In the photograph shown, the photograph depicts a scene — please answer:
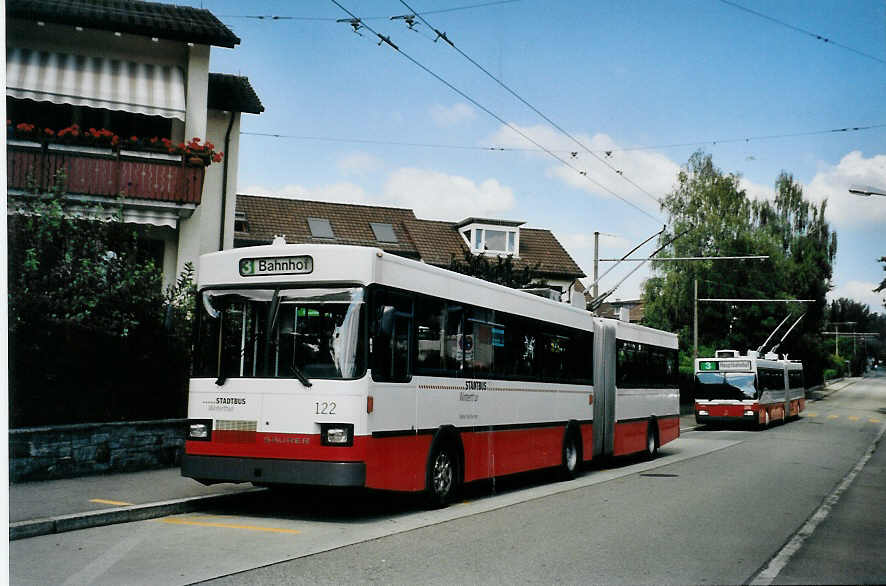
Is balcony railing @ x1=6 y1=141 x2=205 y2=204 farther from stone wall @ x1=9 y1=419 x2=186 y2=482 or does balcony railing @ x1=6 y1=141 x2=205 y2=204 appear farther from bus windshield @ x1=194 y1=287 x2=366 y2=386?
bus windshield @ x1=194 y1=287 x2=366 y2=386

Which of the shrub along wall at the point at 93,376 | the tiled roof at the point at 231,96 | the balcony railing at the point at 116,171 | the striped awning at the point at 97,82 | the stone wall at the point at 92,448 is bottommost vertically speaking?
the stone wall at the point at 92,448

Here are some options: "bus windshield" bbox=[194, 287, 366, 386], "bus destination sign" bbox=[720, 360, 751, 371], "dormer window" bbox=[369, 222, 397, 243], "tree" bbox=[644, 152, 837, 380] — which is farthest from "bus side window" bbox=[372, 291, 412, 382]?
"tree" bbox=[644, 152, 837, 380]

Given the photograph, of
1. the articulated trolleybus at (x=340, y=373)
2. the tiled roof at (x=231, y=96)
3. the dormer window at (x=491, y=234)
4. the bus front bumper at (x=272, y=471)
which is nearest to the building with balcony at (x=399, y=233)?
the dormer window at (x=491, y=234)

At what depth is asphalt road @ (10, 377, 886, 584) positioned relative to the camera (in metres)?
7.37

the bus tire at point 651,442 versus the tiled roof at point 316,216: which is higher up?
the tiled roof at point 316,216

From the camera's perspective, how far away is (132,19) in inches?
765

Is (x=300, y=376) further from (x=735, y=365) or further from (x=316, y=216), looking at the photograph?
(x=316, y=216)

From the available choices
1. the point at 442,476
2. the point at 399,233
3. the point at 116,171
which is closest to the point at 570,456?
the point at 442,476

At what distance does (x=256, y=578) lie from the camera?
23.1 ft

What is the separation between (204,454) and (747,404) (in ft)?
91.1

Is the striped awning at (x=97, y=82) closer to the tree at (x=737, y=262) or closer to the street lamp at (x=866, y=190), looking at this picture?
the street lamp at (x=866, y=190)

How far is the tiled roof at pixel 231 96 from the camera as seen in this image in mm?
22344

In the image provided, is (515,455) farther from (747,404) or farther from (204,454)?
(747,404)

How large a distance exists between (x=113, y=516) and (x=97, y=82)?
11770 mm
